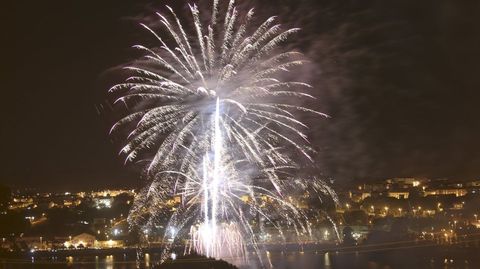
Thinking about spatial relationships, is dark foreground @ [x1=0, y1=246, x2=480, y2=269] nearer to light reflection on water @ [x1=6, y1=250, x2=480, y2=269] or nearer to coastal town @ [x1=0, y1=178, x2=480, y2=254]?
light reflection on water @ [x1=6, y1=250, x2=480, y2=269]

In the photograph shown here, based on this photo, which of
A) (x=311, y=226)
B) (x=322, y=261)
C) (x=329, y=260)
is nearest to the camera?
(x=322, y=261)

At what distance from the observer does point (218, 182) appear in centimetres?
1116

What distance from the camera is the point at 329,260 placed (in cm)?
2009

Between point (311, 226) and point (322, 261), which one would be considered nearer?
point (322, 261)

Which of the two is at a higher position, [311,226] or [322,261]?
[311,226]

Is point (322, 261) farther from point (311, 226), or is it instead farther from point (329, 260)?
point (311, 226)

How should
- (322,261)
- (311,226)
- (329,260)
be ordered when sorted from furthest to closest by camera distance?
(311,226)
(329,260)
(322,261)

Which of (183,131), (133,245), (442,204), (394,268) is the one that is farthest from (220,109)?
(442,204)

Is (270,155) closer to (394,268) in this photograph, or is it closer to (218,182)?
(218,182)

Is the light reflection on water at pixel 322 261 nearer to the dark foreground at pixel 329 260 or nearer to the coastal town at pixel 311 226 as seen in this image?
the dark foreground at pixel 329 260

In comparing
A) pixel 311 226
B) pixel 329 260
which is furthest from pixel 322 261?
pixel 311 226

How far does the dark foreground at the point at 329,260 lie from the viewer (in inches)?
723

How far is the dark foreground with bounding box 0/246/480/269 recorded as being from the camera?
18.4m

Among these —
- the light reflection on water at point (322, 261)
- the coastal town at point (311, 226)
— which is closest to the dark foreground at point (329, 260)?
the light reflection on water at point (322, 261)
